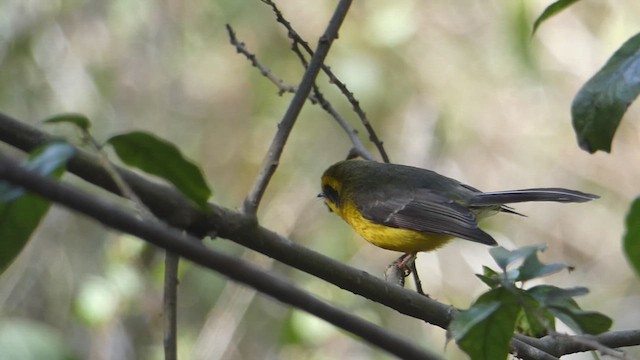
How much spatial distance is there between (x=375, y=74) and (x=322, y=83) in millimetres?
420

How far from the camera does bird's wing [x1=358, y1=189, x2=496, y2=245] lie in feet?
10.2

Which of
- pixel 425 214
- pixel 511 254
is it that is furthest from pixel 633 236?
pixel 425 214

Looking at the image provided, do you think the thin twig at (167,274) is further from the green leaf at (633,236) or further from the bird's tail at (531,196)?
the bird's tail at (531,196)

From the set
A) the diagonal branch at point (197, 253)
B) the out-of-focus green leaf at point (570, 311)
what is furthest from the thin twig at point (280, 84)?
the diagonal branch at point (197, 253)

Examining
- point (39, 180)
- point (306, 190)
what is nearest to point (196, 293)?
point (306, 190)

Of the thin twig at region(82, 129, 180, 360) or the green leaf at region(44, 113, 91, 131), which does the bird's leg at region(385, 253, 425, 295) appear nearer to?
the thin twig at region(82, 129, 180, 360)

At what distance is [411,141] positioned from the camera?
5.73 meters

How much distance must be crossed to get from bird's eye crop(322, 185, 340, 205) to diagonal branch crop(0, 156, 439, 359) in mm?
2957

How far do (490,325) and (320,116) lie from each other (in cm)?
461

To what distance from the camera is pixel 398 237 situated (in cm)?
338

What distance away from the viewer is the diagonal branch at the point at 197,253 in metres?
0.69

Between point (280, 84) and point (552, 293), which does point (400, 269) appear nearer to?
point (280, 84)

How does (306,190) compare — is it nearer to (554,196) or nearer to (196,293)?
(196,293)

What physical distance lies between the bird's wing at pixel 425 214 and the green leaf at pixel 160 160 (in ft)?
6.35
